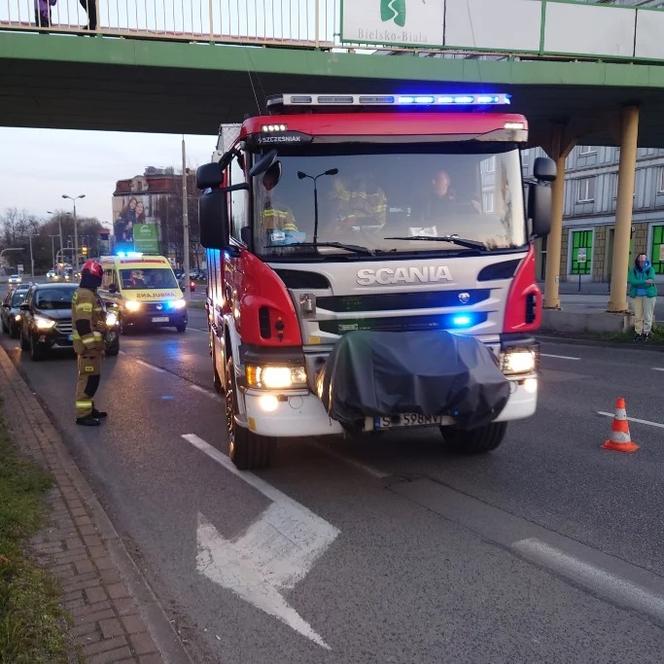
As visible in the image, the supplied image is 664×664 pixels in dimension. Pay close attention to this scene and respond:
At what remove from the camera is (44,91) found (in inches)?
495

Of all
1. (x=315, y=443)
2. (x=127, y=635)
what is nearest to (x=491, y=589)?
(x=127, y=635)

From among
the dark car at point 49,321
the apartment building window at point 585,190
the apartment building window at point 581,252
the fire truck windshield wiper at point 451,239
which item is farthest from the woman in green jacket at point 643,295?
the apartment building window at point 585,190

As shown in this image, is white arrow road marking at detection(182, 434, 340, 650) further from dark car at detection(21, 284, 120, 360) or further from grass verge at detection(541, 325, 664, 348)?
grass verge at detection(541, 325, 664, 348)

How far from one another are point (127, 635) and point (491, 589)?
194 cm

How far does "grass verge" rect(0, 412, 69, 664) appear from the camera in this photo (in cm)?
292

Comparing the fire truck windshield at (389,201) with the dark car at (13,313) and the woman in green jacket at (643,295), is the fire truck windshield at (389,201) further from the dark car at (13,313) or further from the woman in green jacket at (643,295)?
the dark car at (13,313)

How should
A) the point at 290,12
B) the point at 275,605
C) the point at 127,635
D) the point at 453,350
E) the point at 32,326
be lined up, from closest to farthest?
the point at 127,635, the point at 275,605, the point at 453,350, the point at 290,12, the point at 32,326

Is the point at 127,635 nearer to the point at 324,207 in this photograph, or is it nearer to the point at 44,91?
the point at 324,207

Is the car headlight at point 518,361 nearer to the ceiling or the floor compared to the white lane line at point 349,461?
nearer to the ceiling

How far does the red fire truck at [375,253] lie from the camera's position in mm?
4762

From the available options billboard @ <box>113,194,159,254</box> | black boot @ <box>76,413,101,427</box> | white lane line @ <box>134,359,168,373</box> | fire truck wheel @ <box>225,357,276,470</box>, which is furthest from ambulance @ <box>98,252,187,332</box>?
billboard @ <box>113,194,159,254</box>

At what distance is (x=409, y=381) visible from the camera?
4.49 m

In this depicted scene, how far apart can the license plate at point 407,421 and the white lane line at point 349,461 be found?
1.05 m

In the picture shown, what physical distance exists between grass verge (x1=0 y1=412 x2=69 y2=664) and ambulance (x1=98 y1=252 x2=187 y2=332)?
560 inches
